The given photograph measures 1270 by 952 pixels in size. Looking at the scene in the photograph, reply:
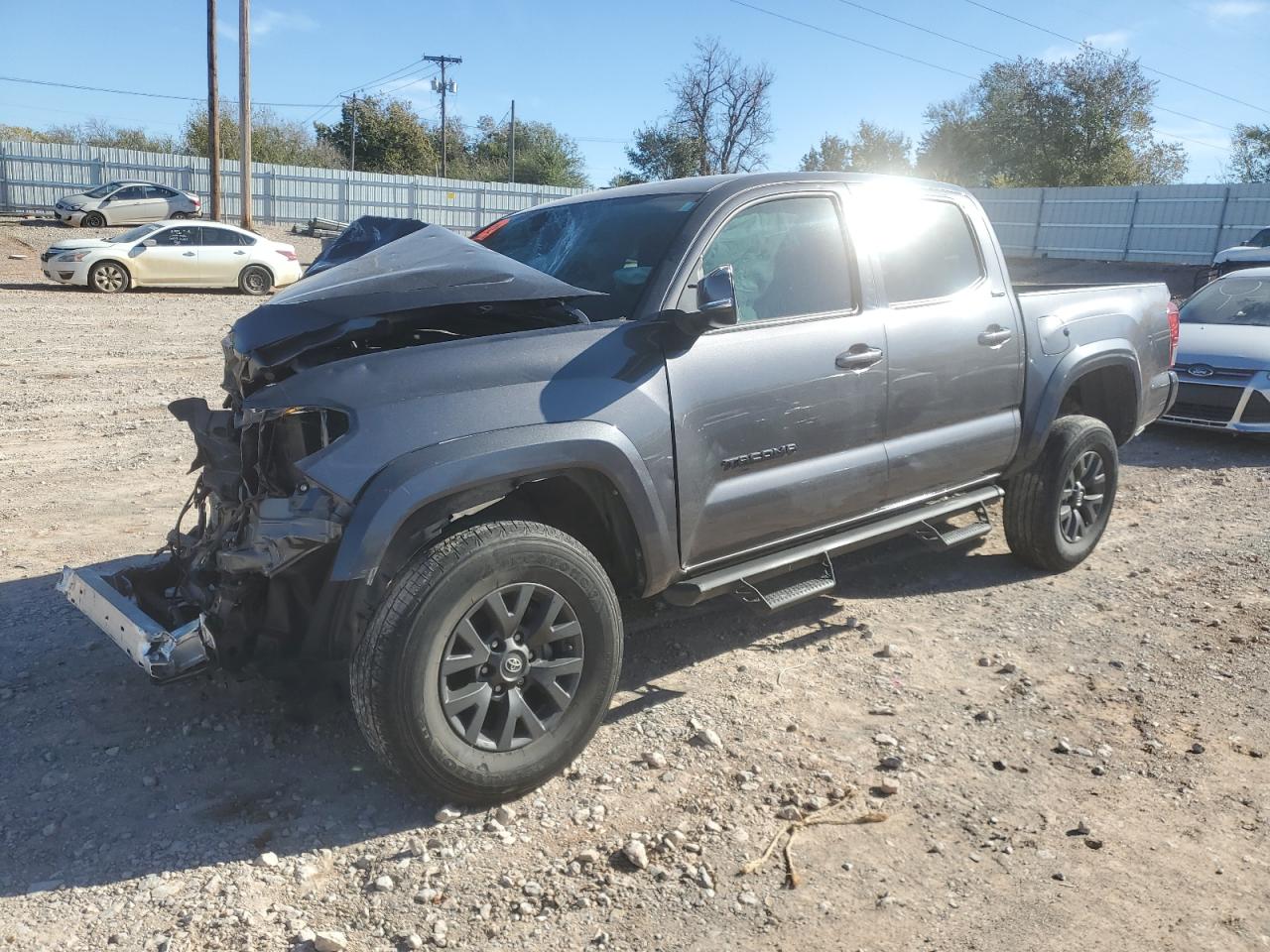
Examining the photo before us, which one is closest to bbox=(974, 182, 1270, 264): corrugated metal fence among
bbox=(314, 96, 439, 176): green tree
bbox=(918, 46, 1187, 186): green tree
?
bbox=(918, 46, 1187, 186): green tree

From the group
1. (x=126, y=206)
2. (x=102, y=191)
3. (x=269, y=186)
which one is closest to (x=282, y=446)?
(x=126, y=206)

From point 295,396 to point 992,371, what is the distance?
325 cm

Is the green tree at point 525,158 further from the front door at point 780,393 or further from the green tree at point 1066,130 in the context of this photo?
the front door at point 780,393

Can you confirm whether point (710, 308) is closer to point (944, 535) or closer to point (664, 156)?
point (944, 535)

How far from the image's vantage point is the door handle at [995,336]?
481 centimetres

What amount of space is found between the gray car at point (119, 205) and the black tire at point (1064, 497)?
96.6 feet

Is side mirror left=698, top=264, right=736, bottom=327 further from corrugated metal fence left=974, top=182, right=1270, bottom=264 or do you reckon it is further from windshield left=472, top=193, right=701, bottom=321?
corrugated metal fence left=974, top=182, right=1270, bottom=264

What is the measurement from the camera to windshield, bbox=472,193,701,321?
3814 millimetres

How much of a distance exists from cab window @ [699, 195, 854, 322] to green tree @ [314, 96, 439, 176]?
63.4 meters

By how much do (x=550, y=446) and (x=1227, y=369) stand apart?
7.96 meters

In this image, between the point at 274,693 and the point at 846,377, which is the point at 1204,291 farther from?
the point at 274,693

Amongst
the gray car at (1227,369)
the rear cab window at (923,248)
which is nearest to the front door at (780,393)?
the rear cab window at (923,248)

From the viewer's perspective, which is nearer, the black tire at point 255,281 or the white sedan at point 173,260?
the white sedan at point 173,260

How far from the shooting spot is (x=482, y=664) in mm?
3174
